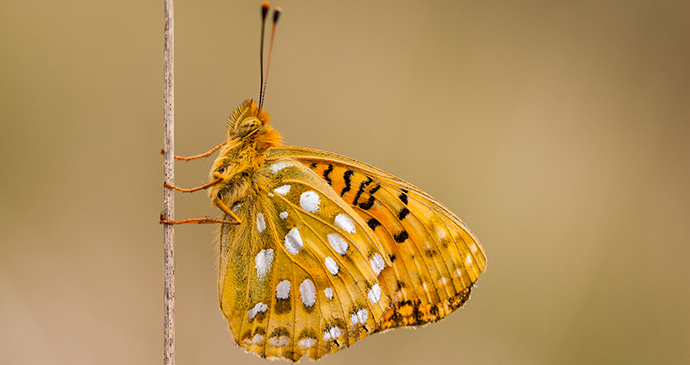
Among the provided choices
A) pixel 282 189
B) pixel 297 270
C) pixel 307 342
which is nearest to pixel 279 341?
pixel 307 342

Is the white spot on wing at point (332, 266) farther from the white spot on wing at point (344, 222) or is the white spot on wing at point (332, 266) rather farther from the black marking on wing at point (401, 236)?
the black marking on wing at point (401, 236)

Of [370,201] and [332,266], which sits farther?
[370,201]

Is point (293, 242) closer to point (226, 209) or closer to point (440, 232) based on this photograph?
point (226, 209)

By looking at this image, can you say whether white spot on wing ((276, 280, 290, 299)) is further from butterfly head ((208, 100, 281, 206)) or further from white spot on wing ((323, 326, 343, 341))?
butterfly head ((208, 100, 281, 206))

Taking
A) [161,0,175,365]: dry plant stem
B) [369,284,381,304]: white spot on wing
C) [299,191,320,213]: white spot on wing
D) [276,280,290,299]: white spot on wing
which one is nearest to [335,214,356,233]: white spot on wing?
[299,191,320,213]: white spot on wing

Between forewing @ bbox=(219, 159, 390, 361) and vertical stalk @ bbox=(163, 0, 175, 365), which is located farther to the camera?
forewing @ bbox=(219, 159, 390, 361)

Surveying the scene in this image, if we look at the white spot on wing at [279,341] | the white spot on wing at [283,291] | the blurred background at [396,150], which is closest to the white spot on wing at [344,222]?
the white spot on wing at [283,291]
